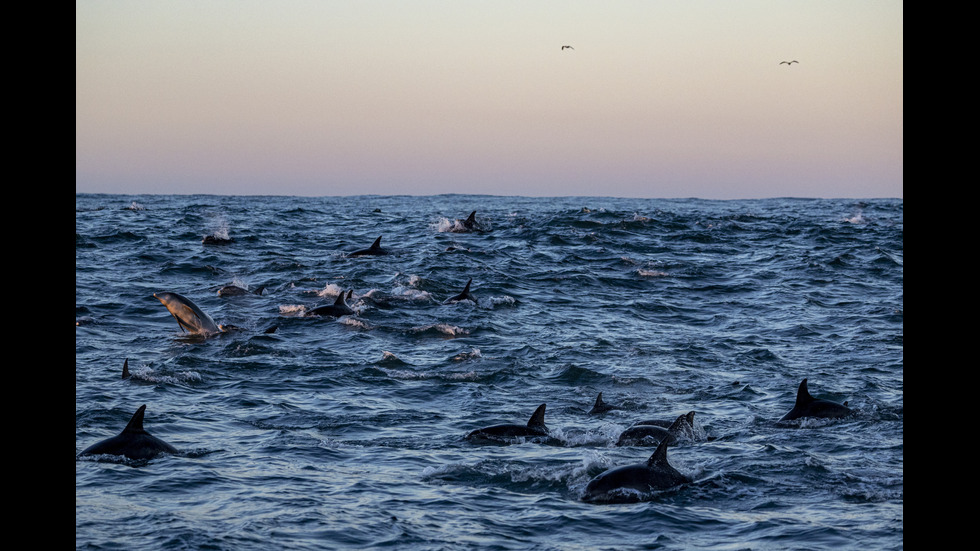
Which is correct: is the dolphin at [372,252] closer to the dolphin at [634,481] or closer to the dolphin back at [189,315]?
the dolphin back at [189,315]

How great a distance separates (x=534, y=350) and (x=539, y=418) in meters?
6.86

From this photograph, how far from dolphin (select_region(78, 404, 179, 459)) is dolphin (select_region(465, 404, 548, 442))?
3.76 metres

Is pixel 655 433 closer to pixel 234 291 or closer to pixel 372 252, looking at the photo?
pixel 234 291

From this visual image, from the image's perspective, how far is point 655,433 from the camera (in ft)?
39.0

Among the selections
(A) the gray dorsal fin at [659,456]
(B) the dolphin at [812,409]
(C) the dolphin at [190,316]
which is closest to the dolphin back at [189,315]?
(C) the dolphin at [190,316]

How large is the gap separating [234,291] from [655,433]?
16.1 metres

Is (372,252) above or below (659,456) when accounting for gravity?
above

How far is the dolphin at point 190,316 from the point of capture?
63.4 feet

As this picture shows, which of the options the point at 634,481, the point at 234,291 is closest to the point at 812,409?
the point at 634,481

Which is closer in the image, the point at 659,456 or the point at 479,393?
the point at 659,456

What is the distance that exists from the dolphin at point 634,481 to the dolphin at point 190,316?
39.9ft

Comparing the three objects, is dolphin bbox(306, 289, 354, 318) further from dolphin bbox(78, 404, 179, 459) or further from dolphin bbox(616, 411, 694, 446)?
dolphin bbox(616, 411, 694, 446)

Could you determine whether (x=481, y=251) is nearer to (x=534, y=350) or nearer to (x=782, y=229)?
(x=534, y=350)

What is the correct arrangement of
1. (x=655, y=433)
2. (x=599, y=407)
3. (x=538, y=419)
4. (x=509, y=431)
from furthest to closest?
(x=599, y=407) < (x=538, y=419) < (x=509, y=431) < (x=655, y=433)
